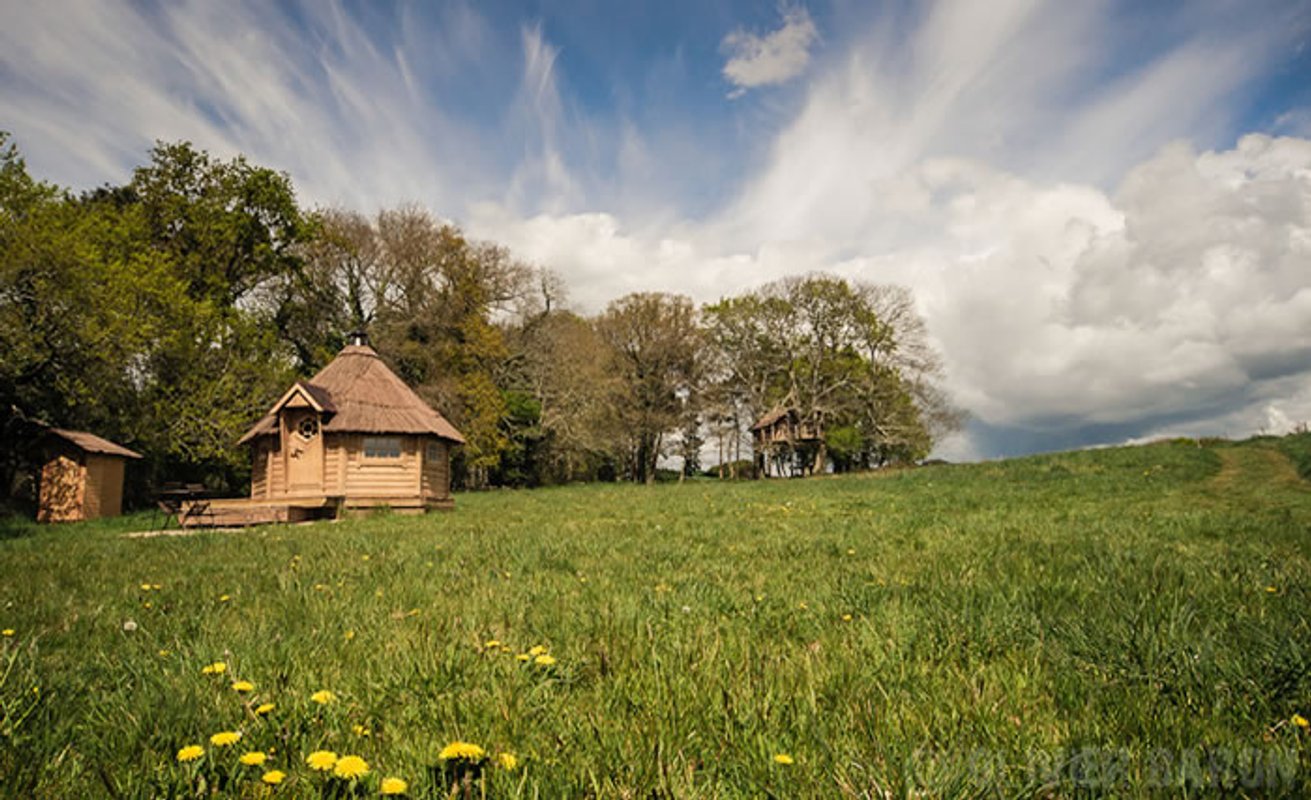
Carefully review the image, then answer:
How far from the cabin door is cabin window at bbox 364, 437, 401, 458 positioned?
1656 millimetres

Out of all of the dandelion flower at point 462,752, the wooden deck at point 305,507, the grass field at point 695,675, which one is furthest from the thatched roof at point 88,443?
the dandelion flower at point 462,752

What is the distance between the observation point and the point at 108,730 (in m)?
2.82

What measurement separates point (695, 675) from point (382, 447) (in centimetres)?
2428

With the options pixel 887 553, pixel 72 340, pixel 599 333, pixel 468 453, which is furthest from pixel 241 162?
pixel 887 553

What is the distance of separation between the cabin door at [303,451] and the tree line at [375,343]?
5023 millimetres

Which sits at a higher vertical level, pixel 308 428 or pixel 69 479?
pixel 308 428

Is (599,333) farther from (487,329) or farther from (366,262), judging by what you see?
(366,262)

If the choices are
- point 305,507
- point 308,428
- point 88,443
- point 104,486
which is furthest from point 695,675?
point 104,486

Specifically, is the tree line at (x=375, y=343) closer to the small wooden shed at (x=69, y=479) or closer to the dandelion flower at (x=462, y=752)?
the small wooden shed at (x=69, y=479)

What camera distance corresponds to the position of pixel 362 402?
1005 inches

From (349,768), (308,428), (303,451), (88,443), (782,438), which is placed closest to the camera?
(349,768)

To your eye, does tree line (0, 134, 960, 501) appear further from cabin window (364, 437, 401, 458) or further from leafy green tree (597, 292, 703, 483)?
cabin window (364, 437, 401, 458)

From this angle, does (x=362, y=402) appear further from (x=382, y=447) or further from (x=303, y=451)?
(x=303, y=451)

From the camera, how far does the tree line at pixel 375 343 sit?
23.3 m
